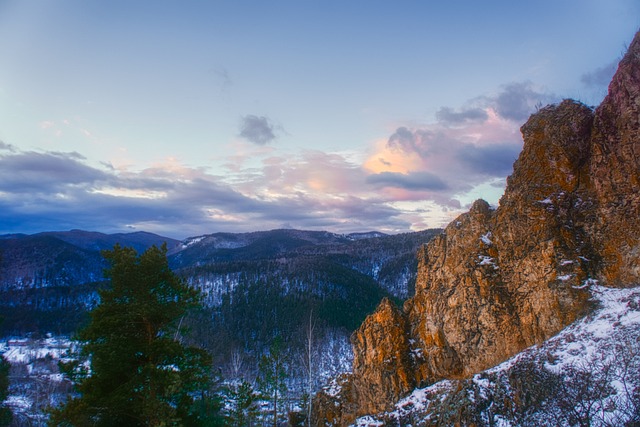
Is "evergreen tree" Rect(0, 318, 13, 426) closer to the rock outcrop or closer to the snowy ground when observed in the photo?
the rock outcrop

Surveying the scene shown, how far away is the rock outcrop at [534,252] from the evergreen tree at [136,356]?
69.2ft

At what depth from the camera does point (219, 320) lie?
167m

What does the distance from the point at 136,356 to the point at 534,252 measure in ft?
83.8

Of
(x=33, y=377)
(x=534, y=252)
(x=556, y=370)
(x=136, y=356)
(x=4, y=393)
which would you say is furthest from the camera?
(x=33, y=377)

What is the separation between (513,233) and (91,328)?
90.0ft

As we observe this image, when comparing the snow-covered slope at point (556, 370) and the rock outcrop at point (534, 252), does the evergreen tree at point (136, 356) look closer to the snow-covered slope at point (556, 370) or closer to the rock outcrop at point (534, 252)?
the snow-covered slope at point (556, 370)

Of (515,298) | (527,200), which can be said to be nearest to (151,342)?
(515,298)

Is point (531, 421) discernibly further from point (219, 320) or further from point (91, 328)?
point (219, 320)

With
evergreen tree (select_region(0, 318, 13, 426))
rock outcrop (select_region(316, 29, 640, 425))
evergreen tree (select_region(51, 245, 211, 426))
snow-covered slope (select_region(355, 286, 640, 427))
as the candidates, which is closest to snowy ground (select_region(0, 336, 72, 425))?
evergreen tree (select_region(0, 318, 13, 426))

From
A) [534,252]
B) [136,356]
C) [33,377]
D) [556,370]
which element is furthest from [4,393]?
[33,377]

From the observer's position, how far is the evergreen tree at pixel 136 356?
12258 millimetres

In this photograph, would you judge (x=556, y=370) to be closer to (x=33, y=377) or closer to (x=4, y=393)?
(x=4, y=393)

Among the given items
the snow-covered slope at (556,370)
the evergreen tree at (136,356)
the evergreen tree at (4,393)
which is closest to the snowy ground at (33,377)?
the evergreen tree at (4,393)

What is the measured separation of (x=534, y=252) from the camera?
24.6m
